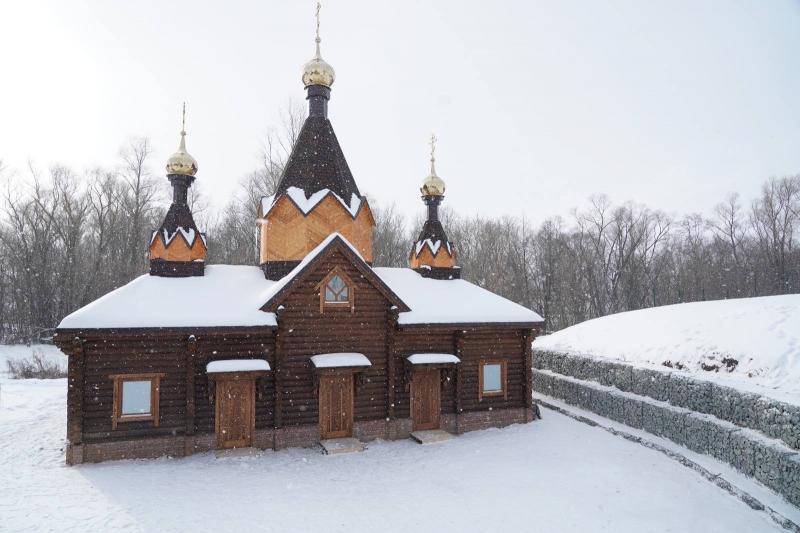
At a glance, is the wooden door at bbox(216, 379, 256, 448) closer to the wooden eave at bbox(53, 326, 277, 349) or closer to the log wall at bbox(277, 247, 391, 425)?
the log wall at bbox(277, 247, 391, 425)

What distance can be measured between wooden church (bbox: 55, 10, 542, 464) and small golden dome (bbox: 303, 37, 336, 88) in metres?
0.05

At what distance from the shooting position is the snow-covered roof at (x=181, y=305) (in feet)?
35.5

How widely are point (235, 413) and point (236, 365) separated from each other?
1.40 m

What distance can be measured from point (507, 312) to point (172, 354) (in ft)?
31.2

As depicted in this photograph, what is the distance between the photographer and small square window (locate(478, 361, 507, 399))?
14.3 meters

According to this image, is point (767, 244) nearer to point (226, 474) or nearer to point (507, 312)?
point (507, 312)

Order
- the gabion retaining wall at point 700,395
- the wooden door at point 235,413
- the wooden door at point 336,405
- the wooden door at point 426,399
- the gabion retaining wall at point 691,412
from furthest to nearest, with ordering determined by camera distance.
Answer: the wooden door at point 426,399, the wooden door at point 336,405, the wooden door at point 235,413, the gabion retaining wall at point 700,395, the gabion retaining wall at point 691,412

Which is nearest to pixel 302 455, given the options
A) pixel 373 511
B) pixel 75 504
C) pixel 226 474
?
pixel 226 474

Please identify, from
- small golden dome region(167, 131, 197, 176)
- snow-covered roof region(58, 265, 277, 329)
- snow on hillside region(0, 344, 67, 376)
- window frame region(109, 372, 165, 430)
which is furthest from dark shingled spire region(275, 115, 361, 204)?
snow on hillside region(0, 344, 67, 376)

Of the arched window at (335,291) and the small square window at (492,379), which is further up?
the arched window at (335,291)

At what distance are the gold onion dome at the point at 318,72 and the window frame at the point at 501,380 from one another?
10.6 metres

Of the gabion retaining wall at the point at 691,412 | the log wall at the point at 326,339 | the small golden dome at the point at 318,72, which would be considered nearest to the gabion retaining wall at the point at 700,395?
the gabion retaining wall at the point at 691,412

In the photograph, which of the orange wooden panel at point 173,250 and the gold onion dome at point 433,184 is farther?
the gold onion dome at point 433,184

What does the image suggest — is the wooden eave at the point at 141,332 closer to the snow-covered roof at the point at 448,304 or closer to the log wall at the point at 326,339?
the log wall at the point at 326,339
